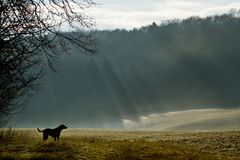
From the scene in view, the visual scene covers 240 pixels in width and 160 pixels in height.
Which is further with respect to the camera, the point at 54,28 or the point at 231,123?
the point at 231,123

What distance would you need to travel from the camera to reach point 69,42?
2069 cm

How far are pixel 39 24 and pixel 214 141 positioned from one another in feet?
87.0

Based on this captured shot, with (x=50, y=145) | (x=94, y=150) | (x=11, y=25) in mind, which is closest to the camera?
(x=11, y=25)

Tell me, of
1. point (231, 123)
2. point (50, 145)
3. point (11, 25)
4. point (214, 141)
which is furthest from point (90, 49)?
point (231, 123)

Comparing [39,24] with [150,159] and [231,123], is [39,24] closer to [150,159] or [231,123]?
[150,159]

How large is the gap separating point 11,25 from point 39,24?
1785 mm

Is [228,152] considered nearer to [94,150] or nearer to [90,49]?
[94,150]

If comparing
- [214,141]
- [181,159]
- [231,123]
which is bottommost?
[181,159]

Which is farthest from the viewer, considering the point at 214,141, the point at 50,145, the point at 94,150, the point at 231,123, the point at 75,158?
the point at 231,123

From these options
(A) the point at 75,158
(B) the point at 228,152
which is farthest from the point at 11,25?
(B) the point at 228,152

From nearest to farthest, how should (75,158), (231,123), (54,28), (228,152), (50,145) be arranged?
(54,28), (75,158), (50,145), (228,152), (231,123)

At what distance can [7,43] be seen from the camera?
21125mm

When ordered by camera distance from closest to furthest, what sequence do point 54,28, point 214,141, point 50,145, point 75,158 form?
point 54,28, point 75,158, point 50,145, point 214,141

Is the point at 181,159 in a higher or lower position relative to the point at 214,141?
lower
